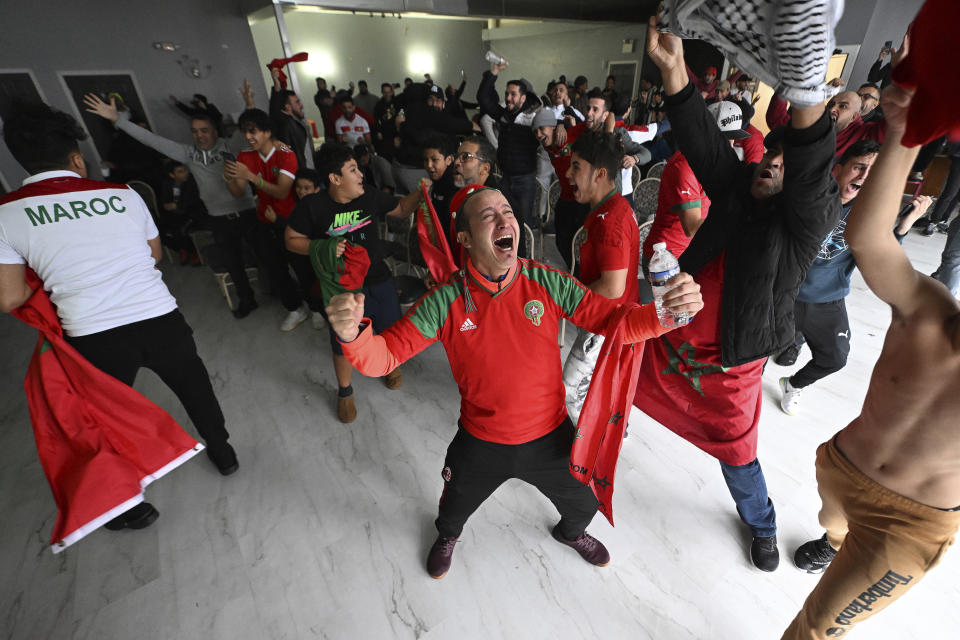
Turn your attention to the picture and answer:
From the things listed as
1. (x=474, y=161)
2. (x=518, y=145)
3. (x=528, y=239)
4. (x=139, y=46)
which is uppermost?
(x=139, y=46)

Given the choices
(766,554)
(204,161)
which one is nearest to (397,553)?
(766,554)

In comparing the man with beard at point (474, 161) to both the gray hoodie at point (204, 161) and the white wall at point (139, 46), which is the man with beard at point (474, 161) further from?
the white wall at point (139, 46)

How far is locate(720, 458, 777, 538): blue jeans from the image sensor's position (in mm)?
1759

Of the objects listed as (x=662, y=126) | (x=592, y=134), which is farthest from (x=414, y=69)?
(x=592, y=134)

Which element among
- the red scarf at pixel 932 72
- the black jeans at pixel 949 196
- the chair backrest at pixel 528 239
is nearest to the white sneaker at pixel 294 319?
the chair backrest at pixel 528 239

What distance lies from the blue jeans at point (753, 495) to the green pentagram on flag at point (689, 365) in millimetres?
362

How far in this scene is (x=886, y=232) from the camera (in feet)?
3.21

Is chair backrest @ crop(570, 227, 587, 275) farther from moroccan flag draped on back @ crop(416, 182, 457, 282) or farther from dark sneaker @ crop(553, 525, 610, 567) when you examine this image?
dark sneaker @ crop(553, 525, 610, 567)

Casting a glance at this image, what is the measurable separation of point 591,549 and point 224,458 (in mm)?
1952

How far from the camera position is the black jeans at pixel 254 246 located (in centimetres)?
383

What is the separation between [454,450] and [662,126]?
535 centimetres

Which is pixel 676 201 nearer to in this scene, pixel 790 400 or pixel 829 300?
pixel 829 300

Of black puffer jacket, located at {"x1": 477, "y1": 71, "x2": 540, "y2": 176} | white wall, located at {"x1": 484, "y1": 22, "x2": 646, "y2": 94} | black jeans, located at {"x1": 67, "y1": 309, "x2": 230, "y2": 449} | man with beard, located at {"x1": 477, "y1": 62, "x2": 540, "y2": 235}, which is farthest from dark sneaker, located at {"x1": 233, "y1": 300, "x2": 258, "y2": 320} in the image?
white wall, located at {"x1": 484, "y1": 22, "x2": 646, "y2": 94}

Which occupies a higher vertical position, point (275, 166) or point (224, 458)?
point (275, 166)
